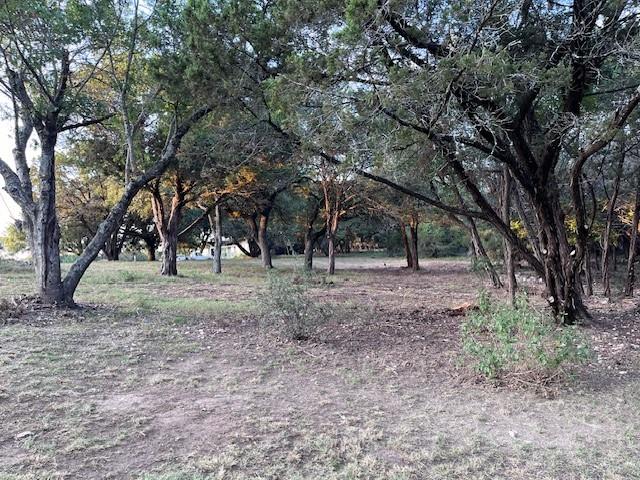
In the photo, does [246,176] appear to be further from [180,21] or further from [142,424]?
[142,424]

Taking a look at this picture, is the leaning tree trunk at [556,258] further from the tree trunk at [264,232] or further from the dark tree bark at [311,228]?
the tree trunk at [264,232]

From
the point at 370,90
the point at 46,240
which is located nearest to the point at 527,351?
the point at 370,90

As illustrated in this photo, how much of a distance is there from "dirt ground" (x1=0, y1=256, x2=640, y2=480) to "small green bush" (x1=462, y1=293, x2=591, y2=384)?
171mm

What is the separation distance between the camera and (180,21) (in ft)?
22.0

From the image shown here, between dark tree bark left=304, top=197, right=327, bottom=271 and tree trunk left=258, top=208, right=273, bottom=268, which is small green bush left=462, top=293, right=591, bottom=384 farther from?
tree trunk left=258, top=208, right=273, bottom=268

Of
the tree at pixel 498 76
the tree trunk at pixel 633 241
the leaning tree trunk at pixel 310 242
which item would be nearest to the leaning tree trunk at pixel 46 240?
the tree at pixel 498 76

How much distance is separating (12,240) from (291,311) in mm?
33749

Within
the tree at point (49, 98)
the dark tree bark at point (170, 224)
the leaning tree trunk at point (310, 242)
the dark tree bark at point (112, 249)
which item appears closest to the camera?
the tree at point (49, 98)

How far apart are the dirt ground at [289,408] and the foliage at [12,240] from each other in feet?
95.2

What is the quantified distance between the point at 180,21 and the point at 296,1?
2.88m

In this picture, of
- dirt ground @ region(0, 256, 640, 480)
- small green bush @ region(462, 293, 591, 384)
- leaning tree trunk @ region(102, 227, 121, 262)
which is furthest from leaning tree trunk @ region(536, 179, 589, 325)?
leaning tree trunk @ region(102, 227, 121, 262)

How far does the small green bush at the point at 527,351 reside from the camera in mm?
3686

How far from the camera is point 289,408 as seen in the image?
338 cm

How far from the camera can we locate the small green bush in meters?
3.69
